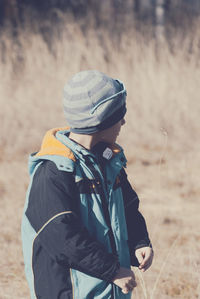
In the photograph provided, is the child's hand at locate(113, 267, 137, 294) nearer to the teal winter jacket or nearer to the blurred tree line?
the teal winter jacket

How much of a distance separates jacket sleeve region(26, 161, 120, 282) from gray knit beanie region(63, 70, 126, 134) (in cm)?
21

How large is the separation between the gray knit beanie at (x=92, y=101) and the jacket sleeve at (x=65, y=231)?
0.21 metres

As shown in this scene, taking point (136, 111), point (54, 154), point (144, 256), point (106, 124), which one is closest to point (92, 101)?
point (106, 124)

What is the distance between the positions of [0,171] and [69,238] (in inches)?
153

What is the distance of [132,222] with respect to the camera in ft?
6.50

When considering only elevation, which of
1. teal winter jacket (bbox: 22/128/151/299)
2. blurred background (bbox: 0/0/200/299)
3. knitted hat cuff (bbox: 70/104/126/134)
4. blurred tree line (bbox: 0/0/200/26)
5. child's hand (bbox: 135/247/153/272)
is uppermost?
knitted hat cuff (bbox: 70/104/126/134)

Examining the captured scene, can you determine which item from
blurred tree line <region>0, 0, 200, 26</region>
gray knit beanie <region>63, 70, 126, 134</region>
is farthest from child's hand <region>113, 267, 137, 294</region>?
blurred tree line <region>0, 0, 200, 26</region>

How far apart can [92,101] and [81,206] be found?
36cm

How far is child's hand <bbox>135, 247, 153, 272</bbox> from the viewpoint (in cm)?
190

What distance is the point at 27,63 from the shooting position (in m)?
7.47

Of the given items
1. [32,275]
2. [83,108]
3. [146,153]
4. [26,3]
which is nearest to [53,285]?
[32,275]

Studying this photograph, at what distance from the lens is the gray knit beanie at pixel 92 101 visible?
5.75ft

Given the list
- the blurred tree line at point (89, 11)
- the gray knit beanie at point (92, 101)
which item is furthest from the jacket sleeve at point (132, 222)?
the blurred tree line at point (89, 11)

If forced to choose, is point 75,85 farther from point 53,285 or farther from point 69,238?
point 53,285
